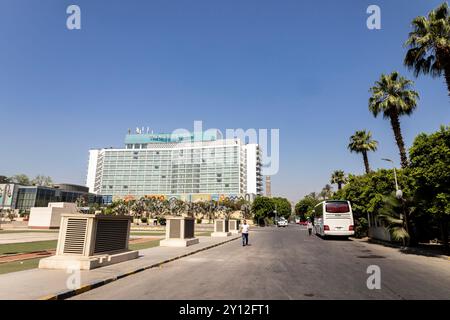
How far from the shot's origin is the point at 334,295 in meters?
7.30

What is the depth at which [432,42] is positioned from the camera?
19656 mm

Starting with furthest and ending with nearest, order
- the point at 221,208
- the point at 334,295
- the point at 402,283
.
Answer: the point at 221,208 < the point at 402,283 < the point at 334,295

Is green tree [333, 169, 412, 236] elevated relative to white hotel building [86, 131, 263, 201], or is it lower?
lower

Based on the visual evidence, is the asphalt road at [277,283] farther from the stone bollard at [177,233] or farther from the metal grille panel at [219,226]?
the metal grille panel at [219,226]

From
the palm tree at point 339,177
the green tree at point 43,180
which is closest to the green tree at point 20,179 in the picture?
the green tree at point 43,180

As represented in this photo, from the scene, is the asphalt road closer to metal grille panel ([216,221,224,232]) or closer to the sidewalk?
the sidewalk

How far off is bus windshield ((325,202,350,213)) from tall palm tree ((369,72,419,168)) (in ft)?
19.6

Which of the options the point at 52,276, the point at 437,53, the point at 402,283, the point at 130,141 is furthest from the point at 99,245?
the point at 130,141

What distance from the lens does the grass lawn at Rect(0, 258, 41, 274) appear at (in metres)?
10.1

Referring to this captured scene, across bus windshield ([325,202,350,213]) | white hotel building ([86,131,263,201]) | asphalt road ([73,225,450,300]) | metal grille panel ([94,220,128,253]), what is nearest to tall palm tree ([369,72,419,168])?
bus windshield ([325,202,350,213])

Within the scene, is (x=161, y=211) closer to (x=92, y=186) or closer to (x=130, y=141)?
(x=130, y=141)

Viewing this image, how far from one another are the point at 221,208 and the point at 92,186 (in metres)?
116

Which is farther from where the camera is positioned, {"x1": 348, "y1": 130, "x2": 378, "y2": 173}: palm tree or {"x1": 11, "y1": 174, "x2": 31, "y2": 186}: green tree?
{"x1": 11, "y1": 174, "x2": 31, "y2": 186}: green tree

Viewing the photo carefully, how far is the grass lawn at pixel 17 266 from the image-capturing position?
10086mm
